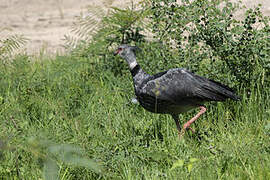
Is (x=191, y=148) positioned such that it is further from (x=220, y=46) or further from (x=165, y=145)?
(x=220, y=46)

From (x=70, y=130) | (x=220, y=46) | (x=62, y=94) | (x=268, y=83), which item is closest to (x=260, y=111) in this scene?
(x=268, y=83)

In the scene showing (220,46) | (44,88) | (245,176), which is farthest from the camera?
(44,88)

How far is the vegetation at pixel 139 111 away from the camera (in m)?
3.58

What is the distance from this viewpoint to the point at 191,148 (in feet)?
13.3

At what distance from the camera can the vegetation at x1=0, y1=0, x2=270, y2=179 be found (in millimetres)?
3578

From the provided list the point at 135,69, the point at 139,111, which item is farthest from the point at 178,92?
the point at 139,111

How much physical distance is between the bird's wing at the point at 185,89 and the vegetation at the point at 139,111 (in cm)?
30

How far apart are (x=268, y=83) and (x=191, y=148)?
4.85 feet

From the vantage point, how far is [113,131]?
4.41 metres

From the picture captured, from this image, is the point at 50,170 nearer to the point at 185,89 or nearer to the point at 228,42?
the point at 185,89

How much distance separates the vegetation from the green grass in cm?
1

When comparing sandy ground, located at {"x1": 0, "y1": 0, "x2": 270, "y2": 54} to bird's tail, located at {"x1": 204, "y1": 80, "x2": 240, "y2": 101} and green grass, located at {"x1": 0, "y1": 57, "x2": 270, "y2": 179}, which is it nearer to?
green grass, located at {"x1": 0, "y1": 57, "x2": 270, "y2": 179}

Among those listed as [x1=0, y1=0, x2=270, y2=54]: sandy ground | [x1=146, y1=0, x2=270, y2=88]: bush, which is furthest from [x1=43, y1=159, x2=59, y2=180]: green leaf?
[x1=0, y1=0, x2=270, y2=54]: sandy ground

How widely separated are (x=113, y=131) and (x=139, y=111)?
0.65 meters
